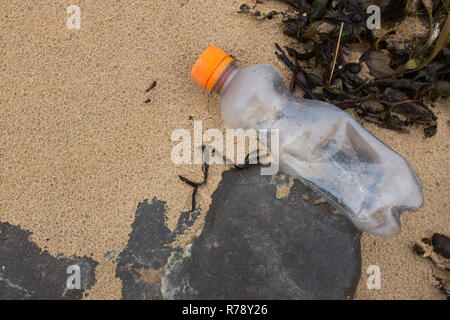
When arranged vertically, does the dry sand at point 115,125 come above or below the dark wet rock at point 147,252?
above

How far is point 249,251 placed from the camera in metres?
1.60

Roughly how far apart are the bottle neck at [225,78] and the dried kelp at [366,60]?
336 mm

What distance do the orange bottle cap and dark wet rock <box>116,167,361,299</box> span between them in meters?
0.50

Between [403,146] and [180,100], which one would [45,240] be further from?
[403,146]

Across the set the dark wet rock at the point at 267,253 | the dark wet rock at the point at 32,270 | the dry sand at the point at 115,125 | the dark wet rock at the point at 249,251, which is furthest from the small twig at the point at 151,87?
the dark wet rock at the point at 32,270

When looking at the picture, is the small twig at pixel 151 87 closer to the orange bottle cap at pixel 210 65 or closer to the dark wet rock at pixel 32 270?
the orange bottle cap at pixel 210 65

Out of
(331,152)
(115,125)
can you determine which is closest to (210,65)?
(115,125)

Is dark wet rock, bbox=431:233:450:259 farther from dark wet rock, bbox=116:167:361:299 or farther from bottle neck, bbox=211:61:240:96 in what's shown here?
bottle neck, bbox=211:61:240:96

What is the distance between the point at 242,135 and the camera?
69.7 inches

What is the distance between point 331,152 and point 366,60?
0.57 metres

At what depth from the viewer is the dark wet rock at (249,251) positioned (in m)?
1.57

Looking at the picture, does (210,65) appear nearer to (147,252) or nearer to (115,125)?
(115,125)

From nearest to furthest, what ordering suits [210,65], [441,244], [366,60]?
1. [210,65]
2. [441,244]
3. [366,60]

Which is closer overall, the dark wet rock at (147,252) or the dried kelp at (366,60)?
the dark wet rock at (147,252)
